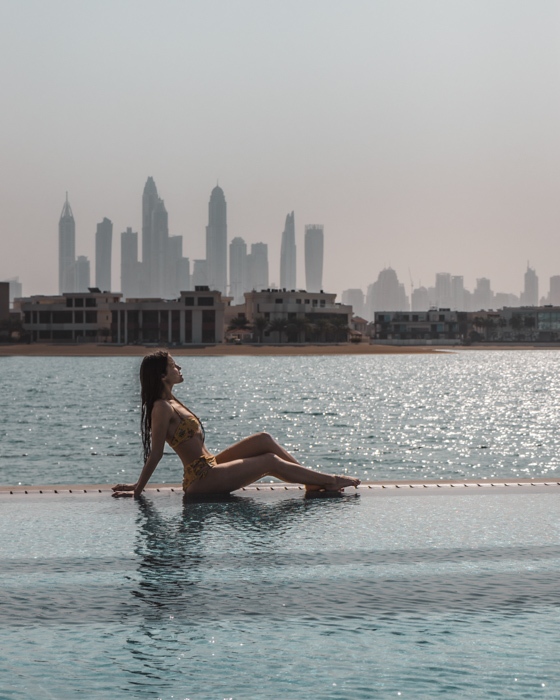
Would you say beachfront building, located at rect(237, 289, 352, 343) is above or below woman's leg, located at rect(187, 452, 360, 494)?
above

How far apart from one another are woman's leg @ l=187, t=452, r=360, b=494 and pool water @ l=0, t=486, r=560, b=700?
0.20 metres

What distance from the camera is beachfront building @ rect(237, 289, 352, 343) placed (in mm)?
178875

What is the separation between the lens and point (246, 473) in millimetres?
9250

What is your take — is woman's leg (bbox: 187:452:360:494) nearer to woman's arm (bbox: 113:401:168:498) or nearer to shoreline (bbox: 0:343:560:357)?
woman's arm (bbox: 113:401:168:498)

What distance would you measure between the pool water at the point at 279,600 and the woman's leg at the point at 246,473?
200mm

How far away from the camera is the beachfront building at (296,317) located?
17888 cm

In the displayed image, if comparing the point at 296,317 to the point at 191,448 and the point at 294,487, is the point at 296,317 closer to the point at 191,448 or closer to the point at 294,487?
the point at 294,487

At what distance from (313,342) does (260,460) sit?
172 meters

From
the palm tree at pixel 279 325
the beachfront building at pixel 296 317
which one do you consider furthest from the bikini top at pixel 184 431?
the palm tree at pixel 279 325

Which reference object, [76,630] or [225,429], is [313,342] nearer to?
[225,429]

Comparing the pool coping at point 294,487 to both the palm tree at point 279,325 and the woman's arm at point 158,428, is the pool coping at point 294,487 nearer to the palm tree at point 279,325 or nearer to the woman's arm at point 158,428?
the woman's arm at point 158,428

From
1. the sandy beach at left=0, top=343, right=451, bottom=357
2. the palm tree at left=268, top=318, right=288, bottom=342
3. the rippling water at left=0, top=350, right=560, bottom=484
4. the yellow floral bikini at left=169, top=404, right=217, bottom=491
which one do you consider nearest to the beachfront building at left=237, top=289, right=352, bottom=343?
the palm tree at left=268, top=318, right=288, bottom=342

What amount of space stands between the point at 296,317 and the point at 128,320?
110 ft

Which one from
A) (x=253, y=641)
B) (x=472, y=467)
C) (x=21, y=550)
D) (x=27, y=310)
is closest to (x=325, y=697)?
(x=253, y=641)
